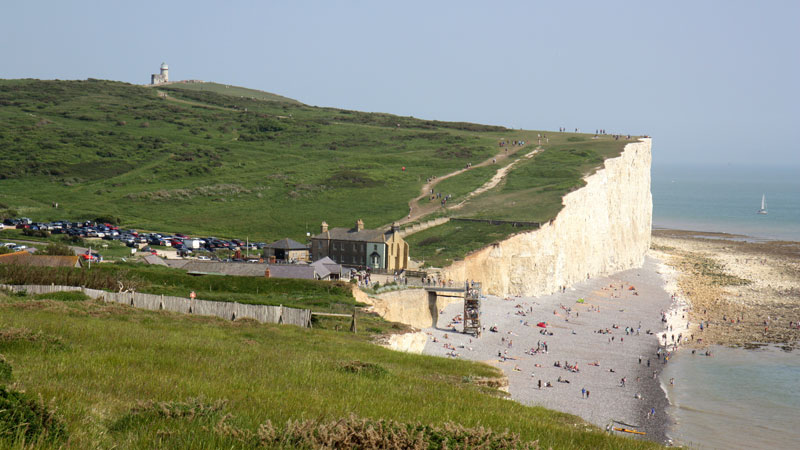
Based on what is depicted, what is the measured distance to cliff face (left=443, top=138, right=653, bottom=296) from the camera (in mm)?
72500

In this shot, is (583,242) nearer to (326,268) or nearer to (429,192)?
(429,192)

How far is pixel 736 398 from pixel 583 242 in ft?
167

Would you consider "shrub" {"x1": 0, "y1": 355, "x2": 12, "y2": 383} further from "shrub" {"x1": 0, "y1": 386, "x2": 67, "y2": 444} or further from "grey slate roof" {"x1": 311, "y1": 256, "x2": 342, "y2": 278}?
"grey slate roof" {"x1": 311, "y1": 256, "x2": 342, "y2": 278}

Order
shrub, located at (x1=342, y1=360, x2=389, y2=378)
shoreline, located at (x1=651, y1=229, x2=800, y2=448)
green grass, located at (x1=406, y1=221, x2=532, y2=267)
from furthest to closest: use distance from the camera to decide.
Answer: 1. green grass, located at (x1=406, y1=221, x2=532, y2=267)
2. shoreline, located at (x1=651, y1=229, x2=800, y2=448)
3. shrub, located at (x1=342, y1=360, x2=389, y2=378)

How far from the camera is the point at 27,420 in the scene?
7.49 m

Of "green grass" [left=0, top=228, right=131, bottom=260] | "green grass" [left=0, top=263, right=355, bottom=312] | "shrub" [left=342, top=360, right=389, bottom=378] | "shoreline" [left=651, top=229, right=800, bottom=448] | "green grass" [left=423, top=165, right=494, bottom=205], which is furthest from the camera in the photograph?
"green grass" [left=423, top=165, right=494, bottom=205]

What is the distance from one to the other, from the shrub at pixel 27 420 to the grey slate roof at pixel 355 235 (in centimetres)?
5691

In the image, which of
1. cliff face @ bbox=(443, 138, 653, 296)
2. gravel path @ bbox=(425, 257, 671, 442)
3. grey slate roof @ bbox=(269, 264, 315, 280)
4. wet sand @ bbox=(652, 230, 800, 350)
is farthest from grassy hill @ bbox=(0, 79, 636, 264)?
grey slate roof @ bbox=(269, 264, 315, 280)

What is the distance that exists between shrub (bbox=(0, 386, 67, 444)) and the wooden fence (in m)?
21.0

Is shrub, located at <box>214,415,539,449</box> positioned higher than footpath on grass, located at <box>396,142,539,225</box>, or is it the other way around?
footpath on grass, located at <box>396,142,539,225</box>

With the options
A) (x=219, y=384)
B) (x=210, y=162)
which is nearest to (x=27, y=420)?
(x=219, y=384)

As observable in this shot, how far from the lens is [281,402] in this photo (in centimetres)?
1142

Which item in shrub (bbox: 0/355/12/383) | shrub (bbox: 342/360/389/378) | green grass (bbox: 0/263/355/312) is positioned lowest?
green grass (bbox: 0/263/355/312)

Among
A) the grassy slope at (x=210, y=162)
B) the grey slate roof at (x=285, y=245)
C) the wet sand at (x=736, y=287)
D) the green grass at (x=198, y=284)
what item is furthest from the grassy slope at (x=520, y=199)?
the green grass at (x=198, y=284)
